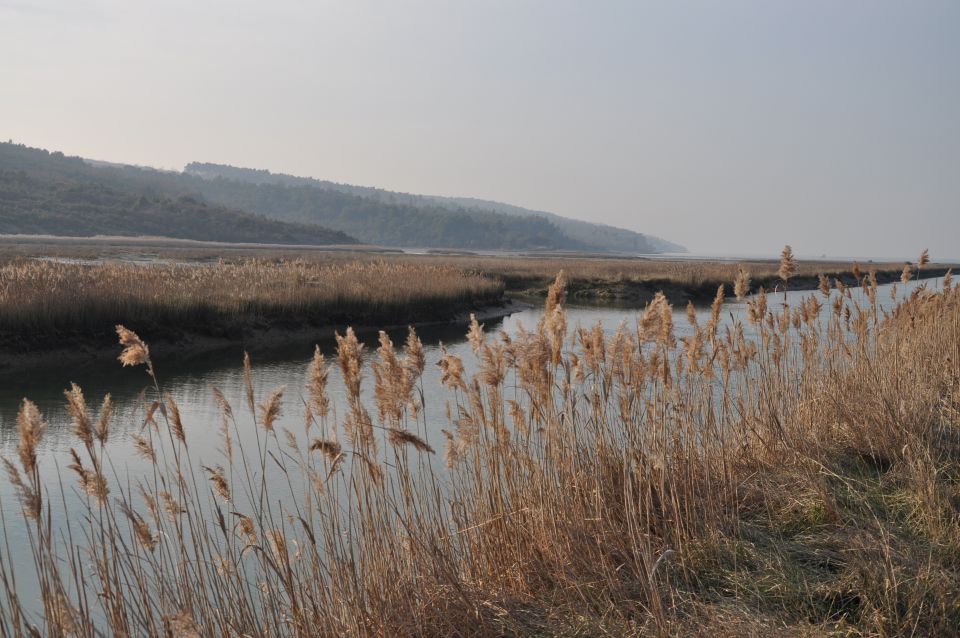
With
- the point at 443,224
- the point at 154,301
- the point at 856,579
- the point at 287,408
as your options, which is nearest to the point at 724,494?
the point at 856,579

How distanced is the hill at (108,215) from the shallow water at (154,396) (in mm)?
66679

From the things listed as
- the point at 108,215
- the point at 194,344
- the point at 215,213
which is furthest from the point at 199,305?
the point at 215,213

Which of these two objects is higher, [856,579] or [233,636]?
[856,579]

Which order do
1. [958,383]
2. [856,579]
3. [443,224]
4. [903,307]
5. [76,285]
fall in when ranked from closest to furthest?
[856,579]
[958,383]
[903,307]
[76,285]
[443,224]

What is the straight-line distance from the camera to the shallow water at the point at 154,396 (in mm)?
6969

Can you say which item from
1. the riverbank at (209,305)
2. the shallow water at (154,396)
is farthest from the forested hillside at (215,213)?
the shallow water at (154,396)

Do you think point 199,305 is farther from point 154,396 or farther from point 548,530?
point 548,530

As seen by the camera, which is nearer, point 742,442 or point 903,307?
point 742,442

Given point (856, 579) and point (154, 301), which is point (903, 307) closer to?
point (856, 579)

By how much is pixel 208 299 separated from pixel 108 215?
73820mm

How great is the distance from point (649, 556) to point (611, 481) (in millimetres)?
932

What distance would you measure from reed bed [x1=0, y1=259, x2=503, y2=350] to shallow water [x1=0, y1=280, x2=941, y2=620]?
3.79ft

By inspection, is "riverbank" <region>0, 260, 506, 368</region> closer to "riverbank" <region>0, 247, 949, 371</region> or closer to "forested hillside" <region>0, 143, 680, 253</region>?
"riverbank" <region>0, 247, 949, 371</region>

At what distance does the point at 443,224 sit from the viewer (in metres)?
150
